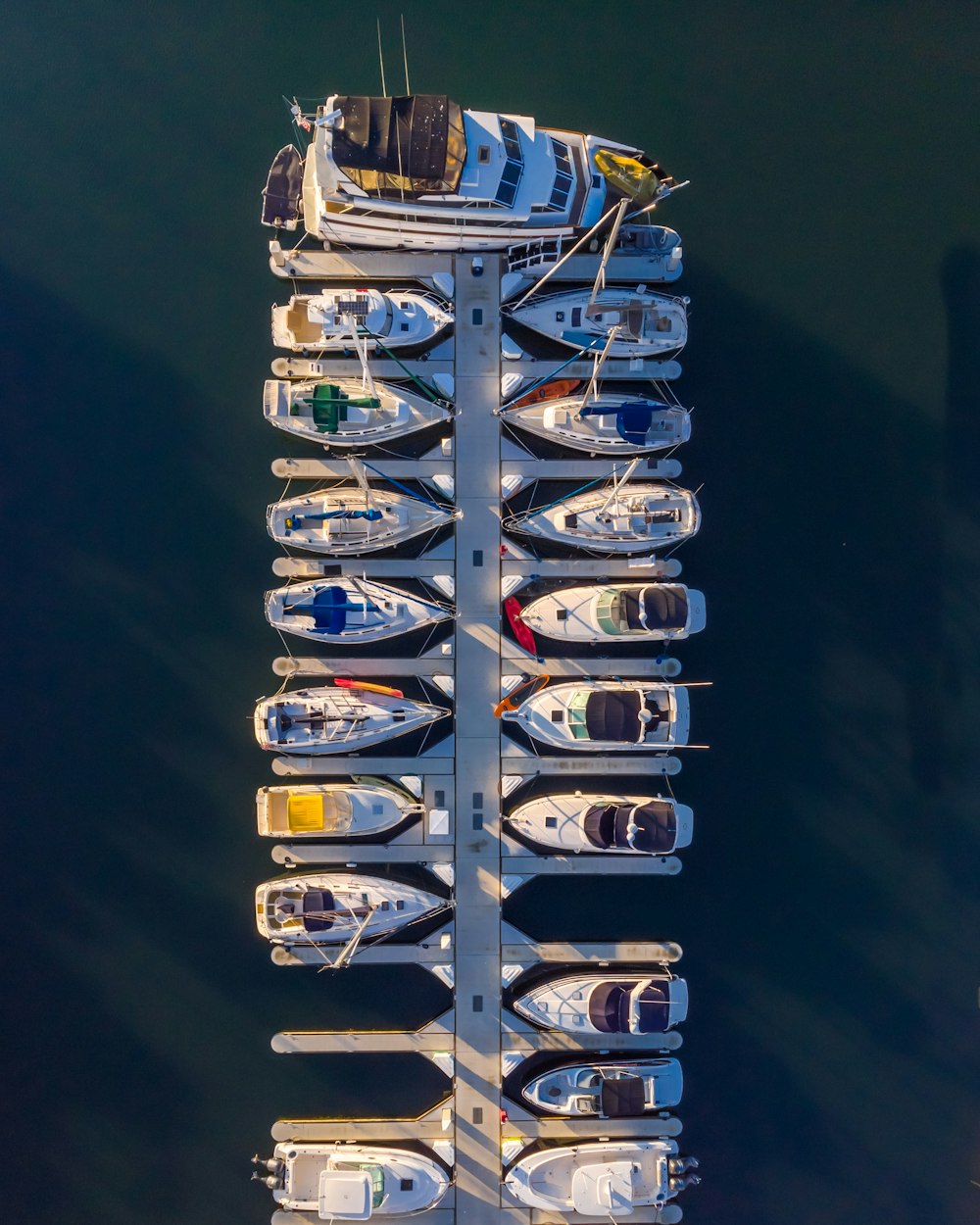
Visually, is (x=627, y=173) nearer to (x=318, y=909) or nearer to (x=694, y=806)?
(x=694, y=806)

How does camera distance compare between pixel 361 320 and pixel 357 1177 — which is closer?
pixel 357 1177

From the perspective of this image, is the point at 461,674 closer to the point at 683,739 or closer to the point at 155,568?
the point at 683,739

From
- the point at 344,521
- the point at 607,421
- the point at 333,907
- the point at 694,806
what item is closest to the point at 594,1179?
the point at 333,907

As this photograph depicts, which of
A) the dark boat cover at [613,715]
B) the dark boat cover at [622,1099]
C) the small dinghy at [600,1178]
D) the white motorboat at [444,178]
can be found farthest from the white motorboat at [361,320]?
the small dinghy at [600,1178]

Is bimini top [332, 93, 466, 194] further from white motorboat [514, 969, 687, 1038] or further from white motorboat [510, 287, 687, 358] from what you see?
white motorboat [514, 969, 687, 1038]

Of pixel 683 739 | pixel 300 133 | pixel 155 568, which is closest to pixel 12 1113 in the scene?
pixel 155 568

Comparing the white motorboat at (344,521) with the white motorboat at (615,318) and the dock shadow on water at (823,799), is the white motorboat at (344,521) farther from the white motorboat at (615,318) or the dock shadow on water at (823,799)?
the dock shadow on water at (823,799)
